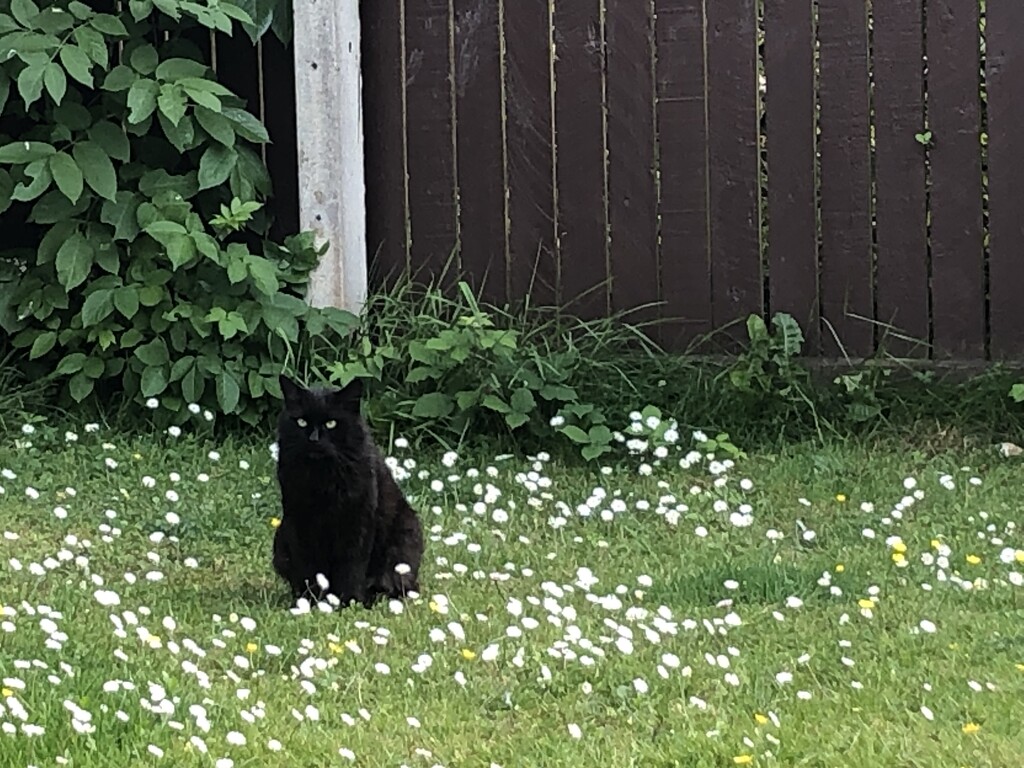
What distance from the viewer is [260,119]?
6051 millimetres

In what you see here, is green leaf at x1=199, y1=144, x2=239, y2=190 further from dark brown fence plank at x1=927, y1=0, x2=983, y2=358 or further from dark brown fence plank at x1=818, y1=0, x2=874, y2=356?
dark brown fence plank at x1=927, y1=0, x2=983, y2=358

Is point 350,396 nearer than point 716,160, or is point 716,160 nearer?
point 350,396

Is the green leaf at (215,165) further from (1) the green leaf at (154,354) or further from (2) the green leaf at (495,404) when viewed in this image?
(2) the green leaf at (495,404)

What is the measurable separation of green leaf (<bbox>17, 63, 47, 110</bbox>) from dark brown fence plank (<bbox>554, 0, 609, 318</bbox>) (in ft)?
6.41

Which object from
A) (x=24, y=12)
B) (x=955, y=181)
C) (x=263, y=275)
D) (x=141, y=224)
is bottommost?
(x=263, y=275)

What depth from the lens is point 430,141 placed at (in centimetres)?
595

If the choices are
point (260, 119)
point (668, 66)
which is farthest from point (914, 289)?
point (260, 119)

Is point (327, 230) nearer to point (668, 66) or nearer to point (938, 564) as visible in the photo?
point (668, 66)

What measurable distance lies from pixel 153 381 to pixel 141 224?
0.59 metres

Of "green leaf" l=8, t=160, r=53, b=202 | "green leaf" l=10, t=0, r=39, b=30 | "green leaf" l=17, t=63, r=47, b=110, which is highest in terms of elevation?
"green leaf" l=10, t=0, r=39, b=30

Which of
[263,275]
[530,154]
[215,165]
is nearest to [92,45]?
[215,165]

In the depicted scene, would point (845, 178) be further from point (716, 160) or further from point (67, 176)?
point (67, 176)

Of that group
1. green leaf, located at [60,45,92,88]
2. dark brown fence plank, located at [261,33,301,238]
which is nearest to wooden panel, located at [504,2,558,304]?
dark brown fence plank, located at [261,33,301,238]

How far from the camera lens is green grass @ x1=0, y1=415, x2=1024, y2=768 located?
282 cm
